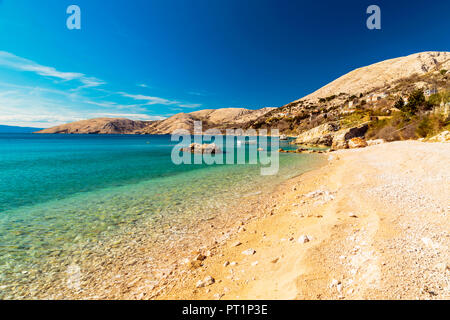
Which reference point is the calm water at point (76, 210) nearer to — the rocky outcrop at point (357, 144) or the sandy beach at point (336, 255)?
the sandy beach at point (336, 255)

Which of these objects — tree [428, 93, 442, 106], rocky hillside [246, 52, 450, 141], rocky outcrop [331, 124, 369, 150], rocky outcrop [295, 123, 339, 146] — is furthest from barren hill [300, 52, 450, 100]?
tree [428, 93, 442, 106]

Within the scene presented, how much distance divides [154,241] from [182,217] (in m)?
2.04

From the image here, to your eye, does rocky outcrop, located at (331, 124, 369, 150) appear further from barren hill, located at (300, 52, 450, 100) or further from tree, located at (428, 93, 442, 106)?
barren hill, located at (300, 52, 450, 100)

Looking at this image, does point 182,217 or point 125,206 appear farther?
point 125,206

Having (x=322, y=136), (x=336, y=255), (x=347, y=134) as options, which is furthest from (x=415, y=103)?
(x=336, y=255)

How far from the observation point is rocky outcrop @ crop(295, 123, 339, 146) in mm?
52303

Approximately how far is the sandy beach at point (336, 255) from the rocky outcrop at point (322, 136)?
1909 inches

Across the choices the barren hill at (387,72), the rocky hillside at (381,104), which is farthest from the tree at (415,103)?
the barren hill at (387,72)

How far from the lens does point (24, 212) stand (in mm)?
9469

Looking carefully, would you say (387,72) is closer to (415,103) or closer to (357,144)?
(415,103)

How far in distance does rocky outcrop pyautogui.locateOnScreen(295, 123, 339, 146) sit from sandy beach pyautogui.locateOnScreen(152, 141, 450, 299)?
48.5m

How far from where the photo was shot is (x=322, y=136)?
174ft
